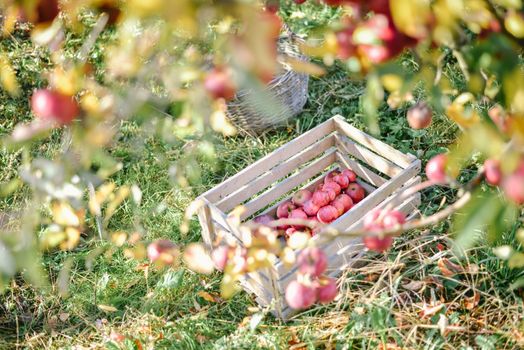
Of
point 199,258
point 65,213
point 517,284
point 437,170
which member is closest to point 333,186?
point 199,258

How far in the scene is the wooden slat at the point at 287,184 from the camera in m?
2.58

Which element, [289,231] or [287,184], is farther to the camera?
[287,184]

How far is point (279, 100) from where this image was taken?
2916 mm

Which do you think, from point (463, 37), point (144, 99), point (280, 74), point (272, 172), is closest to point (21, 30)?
point (280, 74)

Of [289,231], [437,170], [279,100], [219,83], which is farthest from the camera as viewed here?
[279,100]

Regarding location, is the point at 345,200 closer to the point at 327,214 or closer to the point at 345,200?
the point at 345,200

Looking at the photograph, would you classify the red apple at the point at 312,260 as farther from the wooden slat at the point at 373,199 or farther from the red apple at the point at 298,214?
the red apple at the point at 298,214

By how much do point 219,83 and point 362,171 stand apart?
1.77 m

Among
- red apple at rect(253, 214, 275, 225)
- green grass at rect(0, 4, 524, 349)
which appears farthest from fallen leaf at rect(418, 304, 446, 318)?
red apple at rect(253, 214, 275, 225)

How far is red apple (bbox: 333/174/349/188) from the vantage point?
2656 mm

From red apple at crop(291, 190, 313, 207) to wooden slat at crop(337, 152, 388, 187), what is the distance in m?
0.24

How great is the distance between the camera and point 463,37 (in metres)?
1.05

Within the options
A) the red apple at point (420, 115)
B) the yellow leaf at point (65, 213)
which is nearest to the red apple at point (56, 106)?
the yellow leaf at point (65, 213)

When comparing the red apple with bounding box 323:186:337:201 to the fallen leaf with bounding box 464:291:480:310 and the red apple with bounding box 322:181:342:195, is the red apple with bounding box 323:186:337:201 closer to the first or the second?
the red apple with bounding box 322:181:342:195
